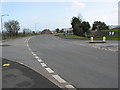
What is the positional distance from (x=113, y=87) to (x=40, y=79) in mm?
2287

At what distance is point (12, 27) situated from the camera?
48594 mm

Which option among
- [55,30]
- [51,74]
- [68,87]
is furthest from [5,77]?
[55,30]

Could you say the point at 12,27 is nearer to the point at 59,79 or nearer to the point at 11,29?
the point at 11,29

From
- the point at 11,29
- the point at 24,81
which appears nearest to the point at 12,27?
the point at 11,29

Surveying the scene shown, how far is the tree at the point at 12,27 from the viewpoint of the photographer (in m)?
46.6

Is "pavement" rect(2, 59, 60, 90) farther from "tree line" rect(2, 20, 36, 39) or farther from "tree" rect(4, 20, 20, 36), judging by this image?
"tree" rect(4, 20, 20, 36)

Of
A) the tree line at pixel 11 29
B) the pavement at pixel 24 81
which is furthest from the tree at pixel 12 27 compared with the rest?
the pavement at pixel 24 81

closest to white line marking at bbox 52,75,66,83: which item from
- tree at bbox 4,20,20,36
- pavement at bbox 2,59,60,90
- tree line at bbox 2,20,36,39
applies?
pavement at bbox 2,59,60,90

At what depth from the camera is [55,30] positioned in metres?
129

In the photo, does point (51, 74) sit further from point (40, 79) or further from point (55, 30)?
point (55, 30)

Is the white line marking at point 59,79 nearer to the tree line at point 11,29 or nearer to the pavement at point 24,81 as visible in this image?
the pavement at point 24,81

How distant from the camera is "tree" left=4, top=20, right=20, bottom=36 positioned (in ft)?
153

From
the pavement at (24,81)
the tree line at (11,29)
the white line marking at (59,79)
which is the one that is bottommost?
the white line marking at (59,79)

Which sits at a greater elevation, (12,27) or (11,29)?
(12,27)
